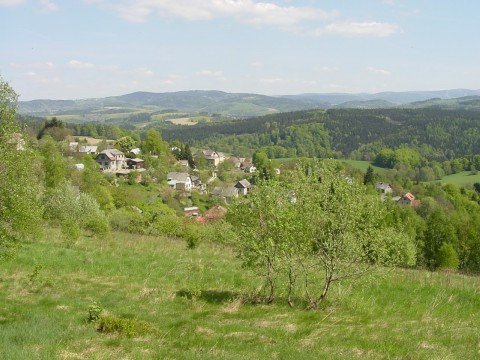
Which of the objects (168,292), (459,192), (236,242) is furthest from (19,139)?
(459,192)

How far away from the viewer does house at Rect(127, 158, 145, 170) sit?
95.4m

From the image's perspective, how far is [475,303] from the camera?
16797 mm

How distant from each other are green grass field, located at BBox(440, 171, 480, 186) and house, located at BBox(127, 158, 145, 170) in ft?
268

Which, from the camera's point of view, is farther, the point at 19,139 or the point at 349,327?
the point at 19,139

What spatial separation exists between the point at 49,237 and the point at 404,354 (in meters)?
21.4

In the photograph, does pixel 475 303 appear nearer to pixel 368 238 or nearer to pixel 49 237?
pixel 368 238

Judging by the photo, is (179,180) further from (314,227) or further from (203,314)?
(203,314)

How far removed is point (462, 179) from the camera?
130750 millimetres

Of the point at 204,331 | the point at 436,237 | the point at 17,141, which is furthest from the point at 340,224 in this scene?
the point at 436,237

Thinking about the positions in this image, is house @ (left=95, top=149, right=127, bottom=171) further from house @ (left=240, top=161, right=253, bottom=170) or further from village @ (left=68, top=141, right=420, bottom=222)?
house @ (left=240, top=161, right=253, bottom=170)

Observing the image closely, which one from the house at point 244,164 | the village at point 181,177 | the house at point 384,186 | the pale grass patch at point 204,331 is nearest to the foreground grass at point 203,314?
the pale grass patch at point 204,331

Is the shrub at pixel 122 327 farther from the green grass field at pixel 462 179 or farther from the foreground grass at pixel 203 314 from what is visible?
the green grass field at pixel 462 179

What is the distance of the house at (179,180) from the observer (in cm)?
9269

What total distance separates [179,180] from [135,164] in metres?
9.75
